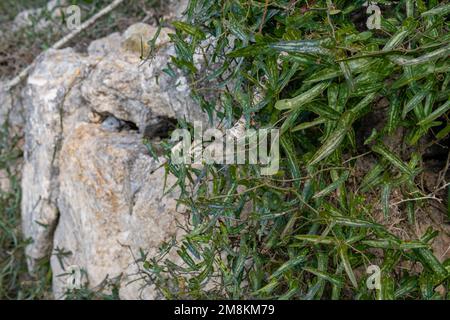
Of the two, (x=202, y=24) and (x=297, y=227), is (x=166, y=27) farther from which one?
(x=297, y=227)

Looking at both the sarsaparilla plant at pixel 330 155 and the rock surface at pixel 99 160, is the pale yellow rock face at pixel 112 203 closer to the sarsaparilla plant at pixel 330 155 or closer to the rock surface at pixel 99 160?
the rock surface at pixel 99 160

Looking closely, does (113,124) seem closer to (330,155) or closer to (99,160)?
(99,160)

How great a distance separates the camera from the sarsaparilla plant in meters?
1.43

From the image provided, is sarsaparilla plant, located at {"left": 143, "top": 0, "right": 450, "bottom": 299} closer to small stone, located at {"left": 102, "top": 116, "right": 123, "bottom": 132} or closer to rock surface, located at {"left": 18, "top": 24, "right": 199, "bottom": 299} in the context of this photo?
rock surface, located at {"left": 18, "top": 24, "right": 199, "bottom": 299}

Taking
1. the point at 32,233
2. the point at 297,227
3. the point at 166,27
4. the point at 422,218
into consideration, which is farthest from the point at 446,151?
the point at 32,233

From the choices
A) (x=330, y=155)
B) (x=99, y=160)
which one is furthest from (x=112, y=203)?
(x=330, y=155)

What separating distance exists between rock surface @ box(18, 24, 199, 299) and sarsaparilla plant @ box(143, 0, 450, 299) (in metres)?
0.48

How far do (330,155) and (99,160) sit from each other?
1098 millimetres

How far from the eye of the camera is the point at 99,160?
2414mm

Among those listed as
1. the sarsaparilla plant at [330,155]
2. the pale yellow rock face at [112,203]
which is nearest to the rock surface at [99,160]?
the pale yellow rock face at [112,203]

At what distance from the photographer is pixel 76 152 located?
2504mm

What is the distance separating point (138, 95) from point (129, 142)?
0.58 ft

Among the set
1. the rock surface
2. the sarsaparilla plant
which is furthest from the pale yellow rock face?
the sarsaparilla plant

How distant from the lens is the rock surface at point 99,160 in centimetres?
229
